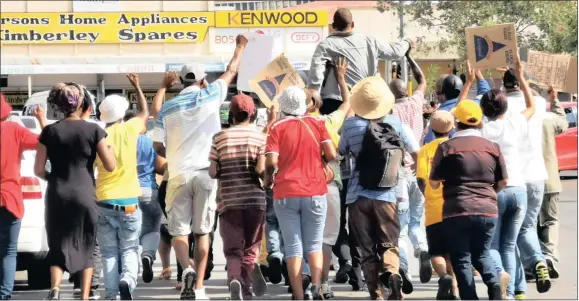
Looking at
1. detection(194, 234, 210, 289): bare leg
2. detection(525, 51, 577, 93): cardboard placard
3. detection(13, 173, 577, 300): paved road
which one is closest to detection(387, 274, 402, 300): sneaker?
detection(13, 173, 577, 300): paved road

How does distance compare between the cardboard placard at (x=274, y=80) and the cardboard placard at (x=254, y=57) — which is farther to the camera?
the cardboard placard at (x=254, y=57)

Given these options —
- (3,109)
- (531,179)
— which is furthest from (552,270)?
(3,109)

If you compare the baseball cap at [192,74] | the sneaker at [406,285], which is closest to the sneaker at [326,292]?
the sneaker at [406,285]

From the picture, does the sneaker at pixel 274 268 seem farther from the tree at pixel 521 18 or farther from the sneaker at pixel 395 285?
the tree at pixel 521 18

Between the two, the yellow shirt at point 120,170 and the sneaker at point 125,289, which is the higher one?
the yellow shirt at point 120,170

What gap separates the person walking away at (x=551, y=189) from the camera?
38.2 ft

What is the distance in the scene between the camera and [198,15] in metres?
46.5

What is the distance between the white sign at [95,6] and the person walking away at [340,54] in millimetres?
36606

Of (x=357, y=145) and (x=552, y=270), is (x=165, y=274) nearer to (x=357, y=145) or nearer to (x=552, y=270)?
(x=357, y=145)

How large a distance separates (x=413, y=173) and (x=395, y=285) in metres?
2.05

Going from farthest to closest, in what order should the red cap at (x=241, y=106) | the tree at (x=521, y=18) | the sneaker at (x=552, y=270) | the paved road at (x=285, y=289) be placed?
the tree at (x=521, y=18) < the sneaker at (x=552, y=270) < the paved road at (x=285, y=289) < the red cap at (x=241, y=106)

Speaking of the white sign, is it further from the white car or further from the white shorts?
the white shorts

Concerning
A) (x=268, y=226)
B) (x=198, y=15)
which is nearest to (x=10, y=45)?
(x=198, y=15)

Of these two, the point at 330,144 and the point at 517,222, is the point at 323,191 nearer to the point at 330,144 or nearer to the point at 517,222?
the point at 330,144
